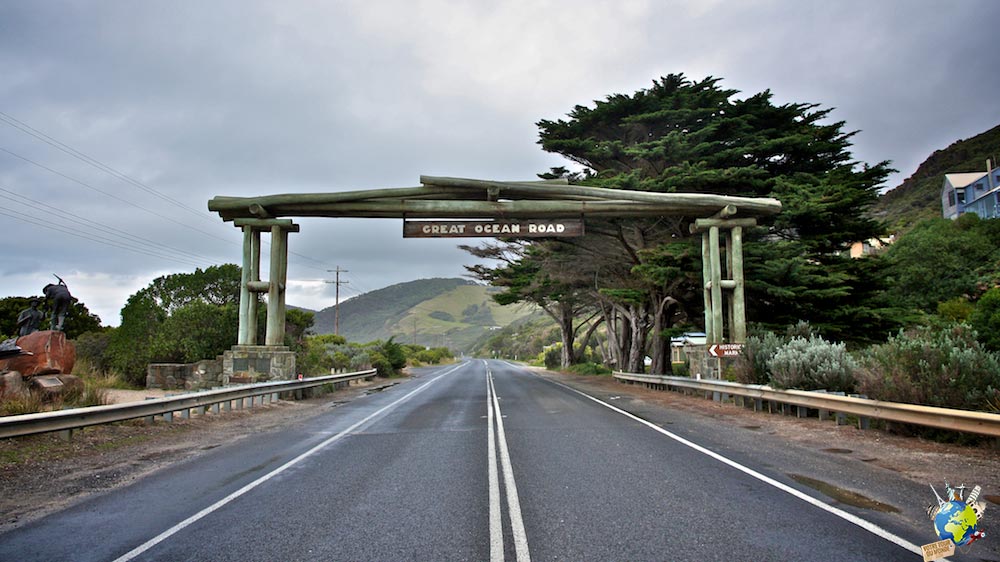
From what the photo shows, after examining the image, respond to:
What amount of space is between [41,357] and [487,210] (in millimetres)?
11041

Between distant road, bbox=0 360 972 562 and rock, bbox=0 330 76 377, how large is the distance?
17.9ft

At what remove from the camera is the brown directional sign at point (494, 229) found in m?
17.7

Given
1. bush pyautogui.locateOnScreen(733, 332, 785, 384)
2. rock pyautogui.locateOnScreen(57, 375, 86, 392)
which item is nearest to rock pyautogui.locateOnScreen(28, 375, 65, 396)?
rock pyautogui.locateOnScreen(57, 375, 86, 392)

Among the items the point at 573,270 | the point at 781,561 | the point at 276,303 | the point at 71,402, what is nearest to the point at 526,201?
the point at 276,303

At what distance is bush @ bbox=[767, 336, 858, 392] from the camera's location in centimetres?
1295

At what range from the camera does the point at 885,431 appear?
10.5 metres

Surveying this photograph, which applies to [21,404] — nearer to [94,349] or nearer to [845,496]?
[845,496]

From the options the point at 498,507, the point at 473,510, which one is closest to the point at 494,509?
the point at 498,507

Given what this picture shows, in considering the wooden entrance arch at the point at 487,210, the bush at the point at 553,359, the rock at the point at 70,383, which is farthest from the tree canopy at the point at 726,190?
the bush at the point at 553,359

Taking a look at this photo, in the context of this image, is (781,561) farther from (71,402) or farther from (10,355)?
(10,355)

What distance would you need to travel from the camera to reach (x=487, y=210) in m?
17.7

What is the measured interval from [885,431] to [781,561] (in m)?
7.71

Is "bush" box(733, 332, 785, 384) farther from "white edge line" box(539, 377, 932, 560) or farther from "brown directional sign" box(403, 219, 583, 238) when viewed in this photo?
"white edge line" box(539, 377, 932, 560)

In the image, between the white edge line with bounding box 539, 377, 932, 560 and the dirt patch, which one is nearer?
the white edge line with bounding box 539, 377, 932, 560
